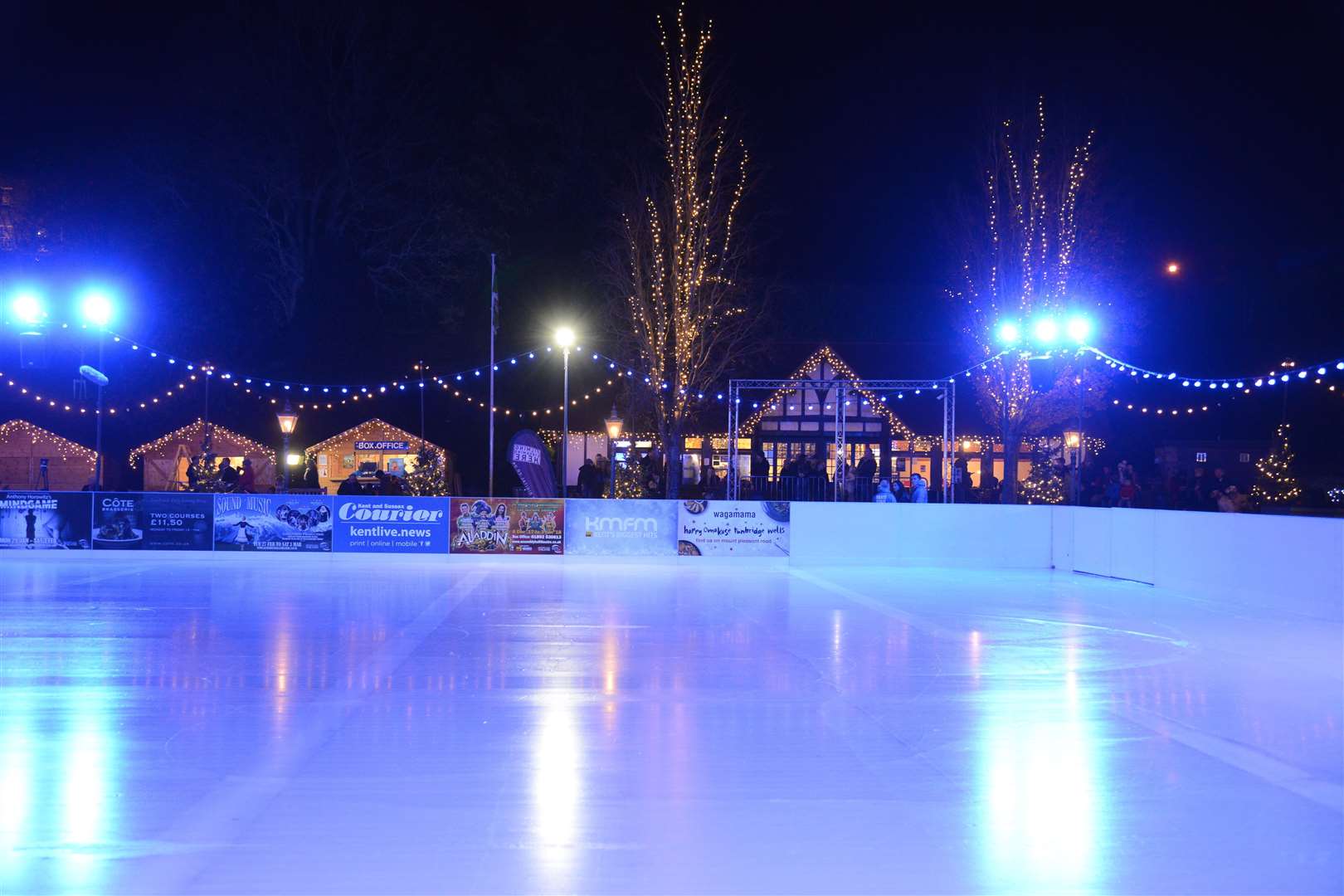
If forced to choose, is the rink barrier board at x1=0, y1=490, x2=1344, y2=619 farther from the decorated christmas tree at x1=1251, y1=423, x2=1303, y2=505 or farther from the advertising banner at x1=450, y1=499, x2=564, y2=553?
the decorated christmas tree at x1=1251, y1=423, x2=1303, y2=505

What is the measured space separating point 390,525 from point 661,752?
1511 cm

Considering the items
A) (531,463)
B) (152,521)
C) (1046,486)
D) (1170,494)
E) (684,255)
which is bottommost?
(152,521)

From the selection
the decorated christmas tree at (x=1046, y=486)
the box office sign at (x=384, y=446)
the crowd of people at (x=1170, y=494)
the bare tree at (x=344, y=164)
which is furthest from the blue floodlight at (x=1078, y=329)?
the bare tree at (x=344, y=164)

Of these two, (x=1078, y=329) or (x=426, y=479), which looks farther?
(x=426, y=479)

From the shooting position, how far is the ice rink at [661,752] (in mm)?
4637

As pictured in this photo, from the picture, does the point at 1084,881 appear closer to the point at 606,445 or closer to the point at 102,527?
the point at 102,527

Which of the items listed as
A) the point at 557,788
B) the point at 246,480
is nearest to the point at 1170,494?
the point at 557,788

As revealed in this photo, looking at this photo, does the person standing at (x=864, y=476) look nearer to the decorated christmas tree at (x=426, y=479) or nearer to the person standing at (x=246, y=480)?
the decorated christmas tree at (x=426, y=479)

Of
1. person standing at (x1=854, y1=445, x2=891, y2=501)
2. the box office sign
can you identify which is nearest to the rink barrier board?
person standing at (x1=854, y1=445, x2=891, y2=501)

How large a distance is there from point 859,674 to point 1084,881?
15.6 ft

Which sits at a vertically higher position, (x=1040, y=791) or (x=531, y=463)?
(x=531, y=463)

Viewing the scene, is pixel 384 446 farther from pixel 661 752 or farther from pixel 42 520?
pixel 661 752

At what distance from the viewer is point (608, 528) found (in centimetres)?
2091

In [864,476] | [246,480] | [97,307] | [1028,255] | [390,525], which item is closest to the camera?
[97,307]
